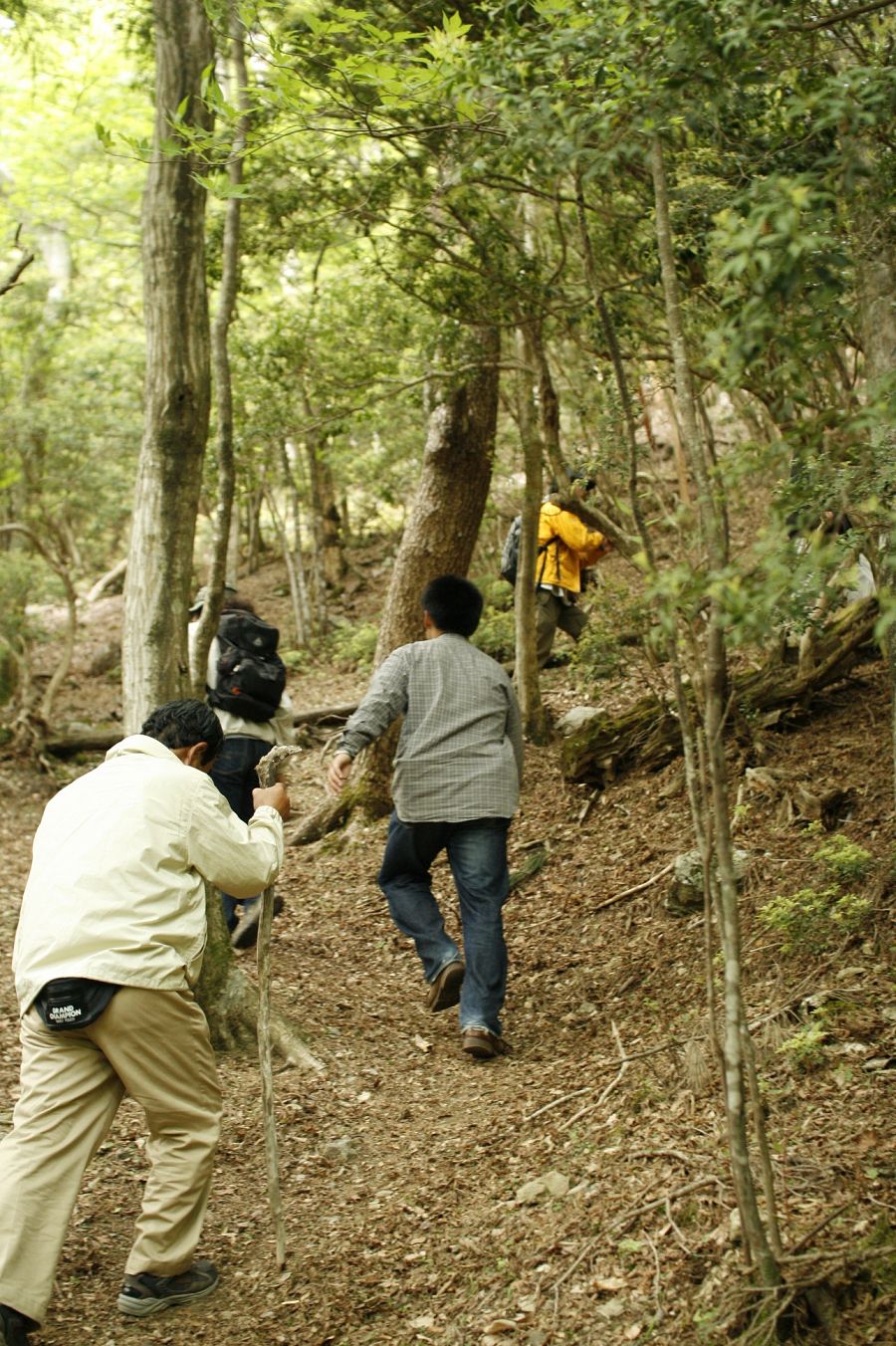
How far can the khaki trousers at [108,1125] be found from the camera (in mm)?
3307

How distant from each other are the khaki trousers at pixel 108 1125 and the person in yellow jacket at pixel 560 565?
6053mm

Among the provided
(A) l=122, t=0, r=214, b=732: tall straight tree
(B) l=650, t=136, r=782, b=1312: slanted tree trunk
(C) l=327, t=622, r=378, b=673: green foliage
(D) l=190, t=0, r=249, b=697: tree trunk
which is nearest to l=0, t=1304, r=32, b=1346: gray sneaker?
(B) l=650, t=136, r=782, b=1312: slanted tree trunk

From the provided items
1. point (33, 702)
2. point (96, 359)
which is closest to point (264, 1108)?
point (33, 702)

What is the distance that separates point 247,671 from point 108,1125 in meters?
3.82

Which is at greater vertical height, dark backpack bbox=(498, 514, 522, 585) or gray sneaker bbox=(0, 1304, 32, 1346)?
dark backpack bbox=(498, 514, 522, 585)

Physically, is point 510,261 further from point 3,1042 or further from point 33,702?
point 33,702

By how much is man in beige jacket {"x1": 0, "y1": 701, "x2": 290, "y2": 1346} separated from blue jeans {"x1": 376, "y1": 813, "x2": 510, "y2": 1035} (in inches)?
75.6

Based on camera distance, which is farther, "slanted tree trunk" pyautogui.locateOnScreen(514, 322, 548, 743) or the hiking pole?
"slanted tree trunk" pyautogui.locateOnScreen(514, 322, 548, 743)

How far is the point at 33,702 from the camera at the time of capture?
1344cm

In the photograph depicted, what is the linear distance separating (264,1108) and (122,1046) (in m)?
0.65

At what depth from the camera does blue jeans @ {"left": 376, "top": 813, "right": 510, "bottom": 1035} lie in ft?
18.0

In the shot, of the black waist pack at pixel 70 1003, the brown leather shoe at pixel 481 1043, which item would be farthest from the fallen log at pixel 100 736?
the black waist pack at pixel 70 1003

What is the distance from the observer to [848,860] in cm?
517

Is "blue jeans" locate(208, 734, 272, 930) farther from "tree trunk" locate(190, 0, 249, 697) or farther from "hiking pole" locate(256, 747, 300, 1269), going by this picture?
"hiking pole" locate(256, 747, 300, 1269)
